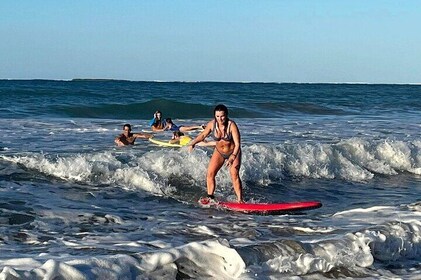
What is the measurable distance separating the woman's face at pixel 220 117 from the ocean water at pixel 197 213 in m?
1.48

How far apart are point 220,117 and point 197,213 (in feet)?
5.19

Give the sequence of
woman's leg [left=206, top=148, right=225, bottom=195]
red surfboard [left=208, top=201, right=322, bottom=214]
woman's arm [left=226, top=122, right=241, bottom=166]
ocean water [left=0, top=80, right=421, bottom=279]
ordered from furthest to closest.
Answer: woman's leg [left=206, top=148, right=225, bottom=195]
woman's arm [left=226, top=122, right=241, bottom=166]
red surfboard [left=208, top=201, right=322, bottom=214]
ocean water [left=0, top=80, right=421, bottom=279]

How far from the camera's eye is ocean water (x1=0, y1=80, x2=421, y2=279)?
738 centimetres

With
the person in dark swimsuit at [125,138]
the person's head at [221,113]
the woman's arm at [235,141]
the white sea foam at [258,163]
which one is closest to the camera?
the person's head at [221,113]

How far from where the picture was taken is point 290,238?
29.4 feet

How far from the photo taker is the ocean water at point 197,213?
24.2 feet

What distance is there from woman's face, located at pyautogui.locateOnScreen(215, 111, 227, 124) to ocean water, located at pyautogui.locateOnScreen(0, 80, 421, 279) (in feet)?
4.85

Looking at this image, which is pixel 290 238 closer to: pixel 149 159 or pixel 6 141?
pixel 149 159

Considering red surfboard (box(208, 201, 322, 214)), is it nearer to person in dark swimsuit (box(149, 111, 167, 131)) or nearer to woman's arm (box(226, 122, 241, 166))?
woman's arm (box(226, 122, 241, 166))

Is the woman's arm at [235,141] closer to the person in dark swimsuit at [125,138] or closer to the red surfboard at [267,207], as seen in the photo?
the red surfboard at [267,207]

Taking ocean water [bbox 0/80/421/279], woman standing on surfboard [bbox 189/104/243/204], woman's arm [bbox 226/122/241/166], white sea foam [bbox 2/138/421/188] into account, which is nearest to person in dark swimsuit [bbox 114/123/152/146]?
ocean water [bbox 0/80/421/279]

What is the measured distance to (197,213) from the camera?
11.1 meters

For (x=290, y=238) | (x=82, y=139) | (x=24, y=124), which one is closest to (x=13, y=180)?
(x=290, y=238)

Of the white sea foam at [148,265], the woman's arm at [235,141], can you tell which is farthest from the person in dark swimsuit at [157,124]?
the white sea foam at [148,265]
